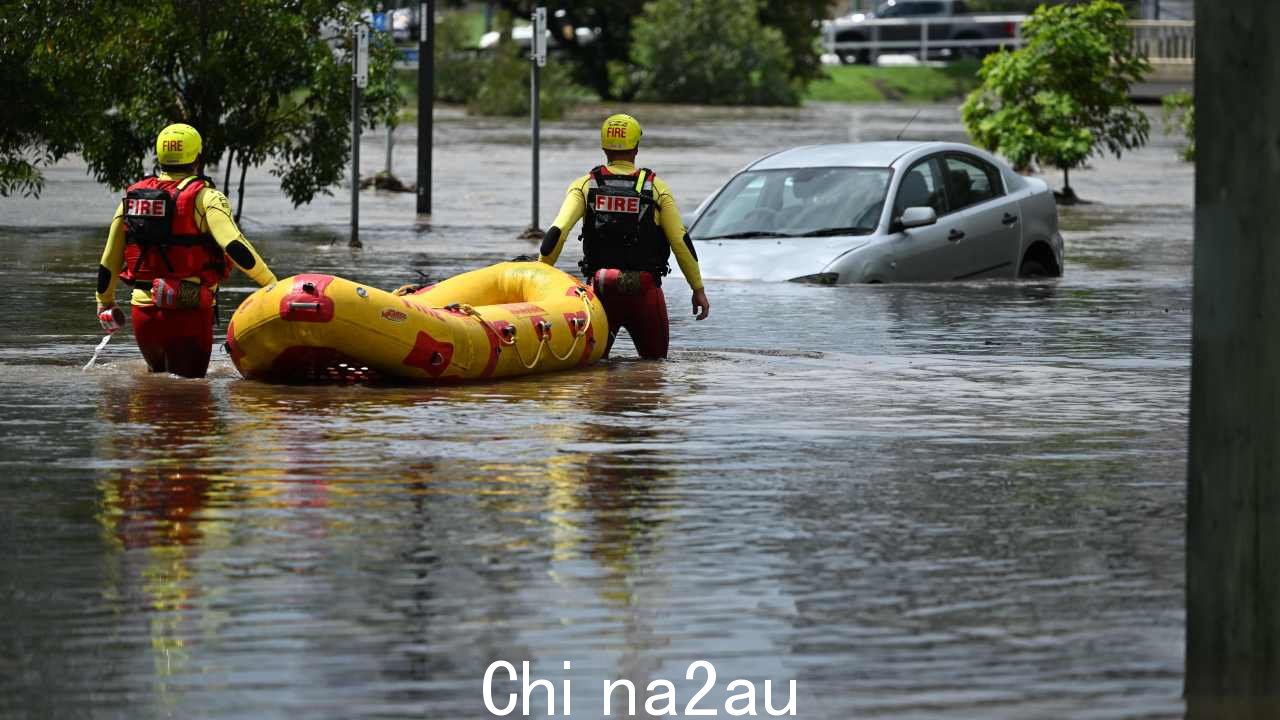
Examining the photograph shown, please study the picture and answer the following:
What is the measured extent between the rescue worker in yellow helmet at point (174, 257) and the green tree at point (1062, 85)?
19387 millimetres

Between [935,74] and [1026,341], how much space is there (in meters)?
52.6

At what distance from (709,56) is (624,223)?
158ft

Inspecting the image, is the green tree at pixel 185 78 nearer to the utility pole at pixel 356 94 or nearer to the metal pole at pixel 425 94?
the utility pole at pixel 356 94

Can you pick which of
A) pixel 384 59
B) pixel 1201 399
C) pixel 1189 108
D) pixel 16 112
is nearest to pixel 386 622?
pixel 1201 399

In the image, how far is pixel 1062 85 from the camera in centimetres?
3167

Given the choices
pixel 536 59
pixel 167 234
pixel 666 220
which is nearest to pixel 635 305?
pixel 666 220

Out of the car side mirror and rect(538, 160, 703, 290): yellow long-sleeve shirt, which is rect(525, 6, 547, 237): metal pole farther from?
rect(538, 160, 703, 290): yellow long-sleeve shirt

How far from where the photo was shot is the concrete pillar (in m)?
6.06

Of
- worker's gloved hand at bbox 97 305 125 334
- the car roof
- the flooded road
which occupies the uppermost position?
the car roof

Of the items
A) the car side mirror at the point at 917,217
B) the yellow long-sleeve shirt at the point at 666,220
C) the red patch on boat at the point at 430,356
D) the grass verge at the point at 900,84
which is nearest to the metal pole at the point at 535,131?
the car side mirror at the point at 917,217

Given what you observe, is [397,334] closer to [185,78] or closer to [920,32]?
Answer: [185,78]

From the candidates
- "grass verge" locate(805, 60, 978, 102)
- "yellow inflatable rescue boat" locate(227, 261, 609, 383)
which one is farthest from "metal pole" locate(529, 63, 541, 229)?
"grass verge" locate(805, 60, 978, 102)

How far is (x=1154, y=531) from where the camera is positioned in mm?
8859

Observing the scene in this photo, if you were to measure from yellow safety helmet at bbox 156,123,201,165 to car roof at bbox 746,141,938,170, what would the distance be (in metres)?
7.39
